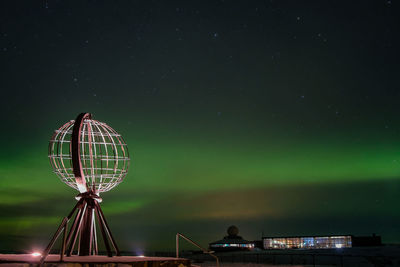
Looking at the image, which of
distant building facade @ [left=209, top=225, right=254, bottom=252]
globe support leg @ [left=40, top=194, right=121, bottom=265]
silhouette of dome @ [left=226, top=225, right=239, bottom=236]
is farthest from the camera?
silhouette of dome @ [left=226, top=225, right=239, bottom=236]

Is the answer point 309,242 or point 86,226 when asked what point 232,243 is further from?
point 86,226

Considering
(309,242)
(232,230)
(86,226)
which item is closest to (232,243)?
(232,230)

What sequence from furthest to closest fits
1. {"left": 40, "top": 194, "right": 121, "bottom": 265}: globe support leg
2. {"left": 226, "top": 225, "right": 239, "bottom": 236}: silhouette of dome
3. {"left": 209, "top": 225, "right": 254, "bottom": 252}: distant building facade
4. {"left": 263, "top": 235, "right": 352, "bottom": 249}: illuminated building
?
{"left": 263, "top": 235, "right": 352, "bottom": 249}: illuminated building → {"left": 226, "top": 225, "right": 239, "bottom": 236}: silhouette of dome → {"left": 209, "top": 225, "right": 254, "bottom": 252}: distant building facade → {"left": 40, "top": 194, "right": 121, "bottom": 265}: globe support leg

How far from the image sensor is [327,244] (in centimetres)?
8894

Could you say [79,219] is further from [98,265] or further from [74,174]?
[98,265]

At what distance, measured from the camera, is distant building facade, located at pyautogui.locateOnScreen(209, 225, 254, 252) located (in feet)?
240

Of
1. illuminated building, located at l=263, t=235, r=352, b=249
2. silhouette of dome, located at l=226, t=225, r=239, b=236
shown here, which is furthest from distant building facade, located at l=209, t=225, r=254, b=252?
illuminated building, located at l=263, t=235, r=352, b=249

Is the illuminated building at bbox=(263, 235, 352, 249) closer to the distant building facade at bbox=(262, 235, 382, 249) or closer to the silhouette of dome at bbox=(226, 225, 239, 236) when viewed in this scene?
the distant building facade at bbox=(262, 235, 382, 249)

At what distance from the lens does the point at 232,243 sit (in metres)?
77.9

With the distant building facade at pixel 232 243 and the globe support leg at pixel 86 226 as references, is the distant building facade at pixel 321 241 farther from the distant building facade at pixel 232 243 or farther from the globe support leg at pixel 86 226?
the globe support leg at pixel 86 226

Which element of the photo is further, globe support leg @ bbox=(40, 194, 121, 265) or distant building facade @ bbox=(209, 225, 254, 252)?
distant building facade @ bbox=(209, 225, 254, 252)

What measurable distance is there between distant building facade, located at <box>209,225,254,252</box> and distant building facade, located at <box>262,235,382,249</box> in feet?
54.3

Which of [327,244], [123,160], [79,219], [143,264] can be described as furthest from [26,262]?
[327,244]

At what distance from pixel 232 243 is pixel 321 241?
2254cm
